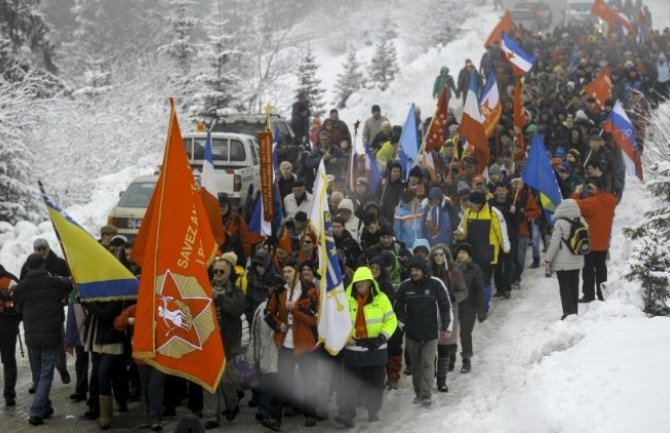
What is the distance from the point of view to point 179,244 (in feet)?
30.5

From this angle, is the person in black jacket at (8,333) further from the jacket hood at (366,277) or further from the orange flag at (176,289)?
the jacket hood at (366,277)

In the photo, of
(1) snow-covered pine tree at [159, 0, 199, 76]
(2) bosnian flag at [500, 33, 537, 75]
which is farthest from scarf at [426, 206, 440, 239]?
(1) snow-covered pine tree at [159, 0, 199, 76]

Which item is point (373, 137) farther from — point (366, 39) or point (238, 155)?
point (366, 39)

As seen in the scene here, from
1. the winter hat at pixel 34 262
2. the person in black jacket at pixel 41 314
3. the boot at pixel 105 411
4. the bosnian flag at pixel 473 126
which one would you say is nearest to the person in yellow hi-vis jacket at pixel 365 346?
the boot at pixel 105 411

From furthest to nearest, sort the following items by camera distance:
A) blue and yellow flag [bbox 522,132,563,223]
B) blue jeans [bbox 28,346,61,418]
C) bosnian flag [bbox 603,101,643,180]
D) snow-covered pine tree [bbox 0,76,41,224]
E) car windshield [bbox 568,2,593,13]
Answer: car windshield [bbox 568,2,593,13] < snow-covered pine tree [bbox 0,76,41,224] < bosnian flag [bbox 603,101,643,180] < blue and yellow flag [bbox 522,132,563,223] < blue jeans [bbox 28,346,61,418]

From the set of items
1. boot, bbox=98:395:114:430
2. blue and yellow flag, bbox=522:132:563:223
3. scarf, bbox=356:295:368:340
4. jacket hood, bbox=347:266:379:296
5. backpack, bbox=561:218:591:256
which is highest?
blue and yellow flag, bbox=522:132:563:223

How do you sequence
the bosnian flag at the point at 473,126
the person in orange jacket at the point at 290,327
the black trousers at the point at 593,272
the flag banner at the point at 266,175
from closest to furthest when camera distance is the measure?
the person in orange jacket at the point at 290,327
the black trousers at the point at 593,272
the flag banner at the point at 266,175
the bosnian flag at the point at 473,126

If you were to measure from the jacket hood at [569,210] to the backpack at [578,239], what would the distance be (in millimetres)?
67

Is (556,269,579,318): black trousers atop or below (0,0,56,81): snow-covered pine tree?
below

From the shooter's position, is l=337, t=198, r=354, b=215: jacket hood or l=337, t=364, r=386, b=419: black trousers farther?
l=337, t=198, r=354, b=215: jacket hood

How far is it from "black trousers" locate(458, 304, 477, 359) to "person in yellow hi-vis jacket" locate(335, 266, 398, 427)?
5.84 feet

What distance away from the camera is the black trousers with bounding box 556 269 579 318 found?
12.9 m

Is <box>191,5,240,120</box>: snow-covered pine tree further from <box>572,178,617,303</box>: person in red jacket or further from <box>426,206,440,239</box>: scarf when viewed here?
<box>572,178,617,303</box>: person in red jacket

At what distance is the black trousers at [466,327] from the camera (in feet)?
39.6
